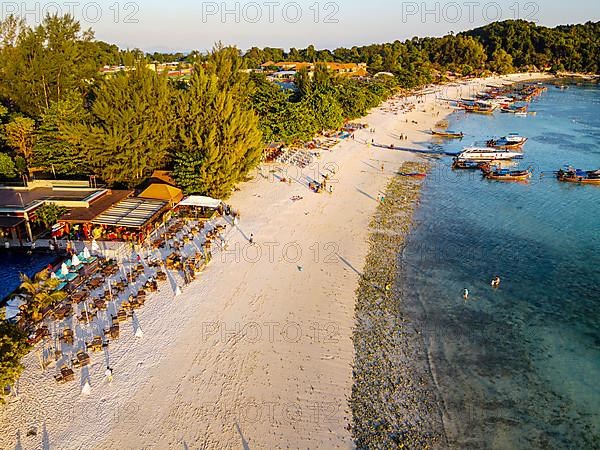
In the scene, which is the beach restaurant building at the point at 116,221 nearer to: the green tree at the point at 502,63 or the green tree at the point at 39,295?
the green tree at the point at 39,295

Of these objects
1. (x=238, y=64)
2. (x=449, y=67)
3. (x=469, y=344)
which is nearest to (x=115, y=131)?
(x=238, y=64)

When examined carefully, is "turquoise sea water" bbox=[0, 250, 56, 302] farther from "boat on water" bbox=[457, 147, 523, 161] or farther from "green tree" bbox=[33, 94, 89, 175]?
"boat on water" bbox=[457, 147, 523, 161]

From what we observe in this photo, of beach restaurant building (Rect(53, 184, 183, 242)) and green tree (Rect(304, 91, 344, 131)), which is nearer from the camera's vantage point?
beach restaurant building (Rect(53, 184, 183, 242))

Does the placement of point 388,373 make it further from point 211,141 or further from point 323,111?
point 323,111

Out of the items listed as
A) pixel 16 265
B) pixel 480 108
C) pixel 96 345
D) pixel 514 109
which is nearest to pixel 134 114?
pixel 16 265

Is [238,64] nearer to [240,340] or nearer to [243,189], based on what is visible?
[243,189]

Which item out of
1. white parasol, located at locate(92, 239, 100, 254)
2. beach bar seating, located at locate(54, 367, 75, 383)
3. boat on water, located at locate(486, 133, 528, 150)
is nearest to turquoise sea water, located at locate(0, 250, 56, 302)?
white parasol, located at locate(92, 239, 100, 254)
